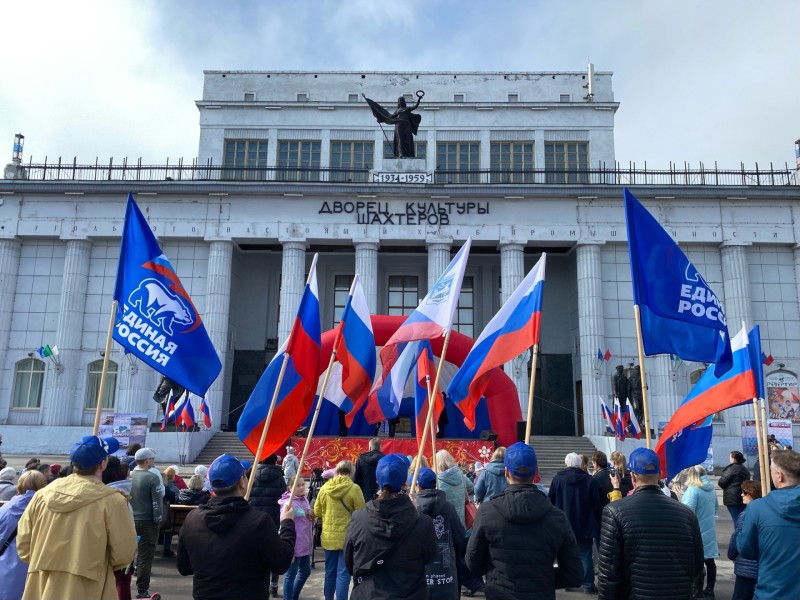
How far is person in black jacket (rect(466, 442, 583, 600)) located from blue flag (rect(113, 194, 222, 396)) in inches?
191

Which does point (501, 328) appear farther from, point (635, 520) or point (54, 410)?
point (54, 410)

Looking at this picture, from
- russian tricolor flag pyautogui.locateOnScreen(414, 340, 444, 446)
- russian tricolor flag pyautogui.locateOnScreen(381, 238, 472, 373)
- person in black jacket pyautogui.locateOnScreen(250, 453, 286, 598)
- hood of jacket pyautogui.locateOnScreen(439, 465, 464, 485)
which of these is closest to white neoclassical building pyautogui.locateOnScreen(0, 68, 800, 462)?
russian tricolor flag pyautogui.locateOnScreen(414, 340, 444, 446)

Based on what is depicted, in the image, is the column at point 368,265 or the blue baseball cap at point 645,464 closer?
the blue baseball cap at point 645,464

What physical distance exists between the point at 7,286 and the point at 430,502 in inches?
1267

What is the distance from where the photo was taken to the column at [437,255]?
31109mm

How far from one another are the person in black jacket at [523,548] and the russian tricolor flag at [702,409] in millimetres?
3634

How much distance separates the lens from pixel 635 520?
4.26 meters

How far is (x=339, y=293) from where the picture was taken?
3475 cm

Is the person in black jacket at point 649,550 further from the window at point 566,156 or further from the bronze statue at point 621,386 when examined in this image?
the window at point 566,156

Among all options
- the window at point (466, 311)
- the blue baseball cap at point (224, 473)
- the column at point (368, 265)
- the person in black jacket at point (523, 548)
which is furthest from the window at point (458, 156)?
the blue baseball cap at point (224, 473)

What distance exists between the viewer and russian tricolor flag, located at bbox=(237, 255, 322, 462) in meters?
8.70

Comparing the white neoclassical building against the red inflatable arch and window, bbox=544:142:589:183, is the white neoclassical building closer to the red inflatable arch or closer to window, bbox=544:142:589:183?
window, bbox=544:142:589:183

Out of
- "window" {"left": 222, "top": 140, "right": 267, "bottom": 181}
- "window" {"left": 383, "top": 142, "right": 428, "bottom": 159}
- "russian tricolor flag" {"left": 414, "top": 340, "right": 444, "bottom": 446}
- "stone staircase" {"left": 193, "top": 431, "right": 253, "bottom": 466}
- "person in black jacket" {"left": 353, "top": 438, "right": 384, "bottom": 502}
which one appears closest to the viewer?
"person in black jacket" {"left": 353, "top": 438, "right": 384, "bottom": 502}

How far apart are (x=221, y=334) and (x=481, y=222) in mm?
13411
